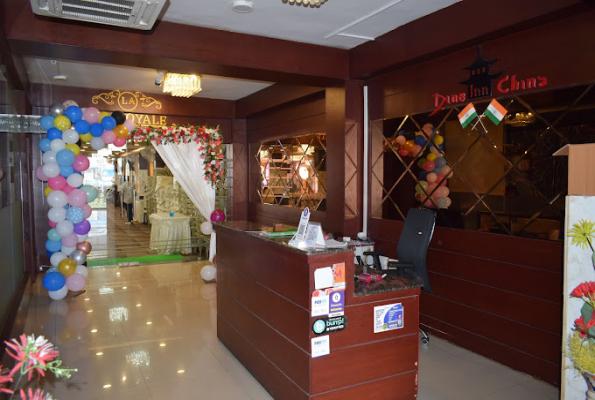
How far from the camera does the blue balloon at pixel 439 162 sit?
4320 mm

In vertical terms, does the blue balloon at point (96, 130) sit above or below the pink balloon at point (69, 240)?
above

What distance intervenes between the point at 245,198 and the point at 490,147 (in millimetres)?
5676

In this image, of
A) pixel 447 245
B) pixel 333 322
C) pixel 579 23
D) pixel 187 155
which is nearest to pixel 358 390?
pixel 333 322

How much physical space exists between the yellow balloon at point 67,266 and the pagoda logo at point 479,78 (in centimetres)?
506

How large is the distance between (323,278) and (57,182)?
14.1 feet

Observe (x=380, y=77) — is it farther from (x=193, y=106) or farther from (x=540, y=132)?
(x=193, y=106)

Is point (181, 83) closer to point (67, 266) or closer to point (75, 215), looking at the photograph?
point (75, 215)

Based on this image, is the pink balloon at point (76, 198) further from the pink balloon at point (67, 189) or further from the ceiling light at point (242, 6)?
the ceiling light at point (242, 6)

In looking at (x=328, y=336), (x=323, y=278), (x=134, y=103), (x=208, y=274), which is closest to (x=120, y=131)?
(x=134, y=103)

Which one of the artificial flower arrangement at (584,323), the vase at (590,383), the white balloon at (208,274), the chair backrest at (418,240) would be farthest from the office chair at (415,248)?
the white balloon at (208,274)

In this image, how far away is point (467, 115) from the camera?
157 inches

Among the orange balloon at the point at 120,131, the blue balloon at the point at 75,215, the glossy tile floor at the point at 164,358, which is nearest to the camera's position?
the glossy tile floor at the point at 164,358

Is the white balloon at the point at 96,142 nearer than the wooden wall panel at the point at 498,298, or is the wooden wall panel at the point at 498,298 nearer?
the wooden wall panel at the point at 498,298

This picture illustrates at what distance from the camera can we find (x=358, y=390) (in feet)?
9.27
